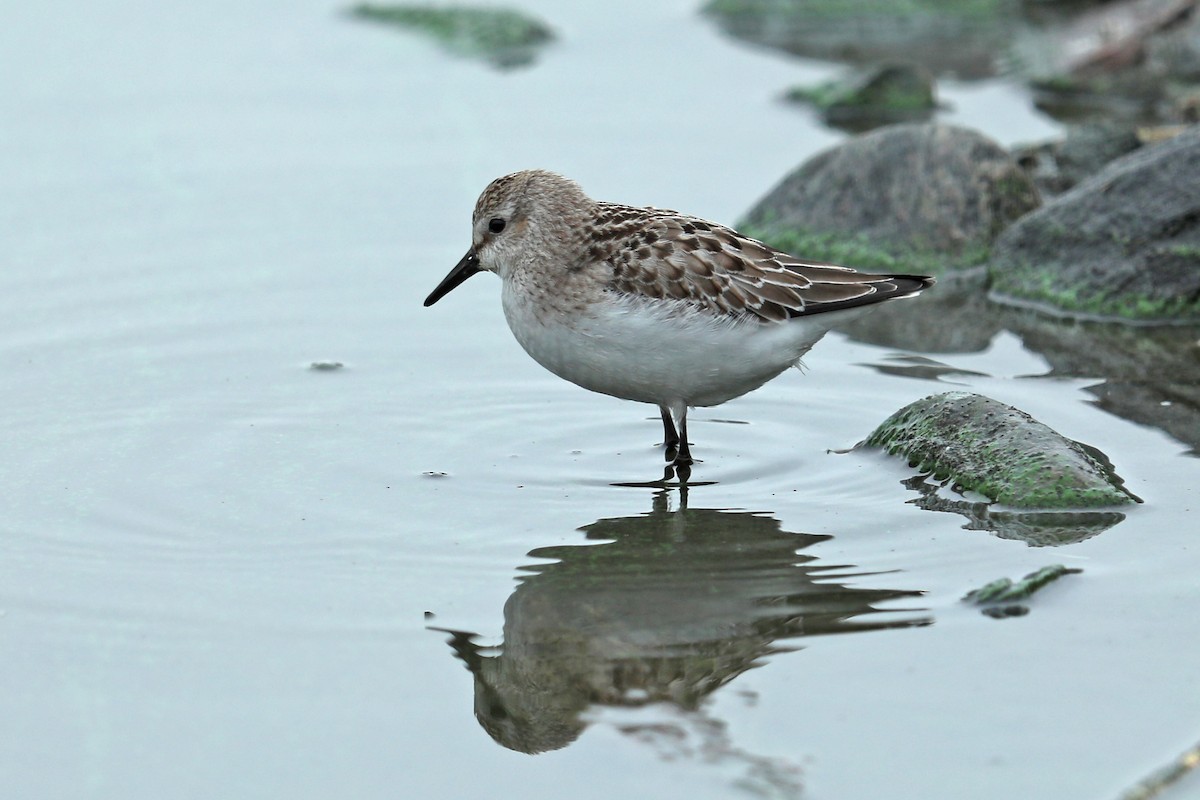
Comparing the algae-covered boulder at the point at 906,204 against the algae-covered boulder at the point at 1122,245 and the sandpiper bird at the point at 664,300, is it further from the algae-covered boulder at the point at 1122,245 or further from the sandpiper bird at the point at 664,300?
the sandpiper bird at the point at 664,300

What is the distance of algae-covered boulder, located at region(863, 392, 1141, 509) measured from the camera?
7.23 metres

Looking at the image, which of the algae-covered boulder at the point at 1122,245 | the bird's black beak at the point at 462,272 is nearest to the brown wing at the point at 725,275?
the bird's black beak at the point at 462,272

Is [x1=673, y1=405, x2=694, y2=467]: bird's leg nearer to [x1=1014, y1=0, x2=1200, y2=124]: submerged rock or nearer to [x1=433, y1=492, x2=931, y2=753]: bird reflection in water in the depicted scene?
[x1=433, y1=492, x2=931, y2=753]: bird reflection in water

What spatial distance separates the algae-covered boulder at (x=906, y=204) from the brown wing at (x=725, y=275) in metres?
3.03

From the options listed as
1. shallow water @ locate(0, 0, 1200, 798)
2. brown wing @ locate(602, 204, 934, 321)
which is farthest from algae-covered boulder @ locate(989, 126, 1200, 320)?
brown wing @ locate(602, 204, 934, 321)

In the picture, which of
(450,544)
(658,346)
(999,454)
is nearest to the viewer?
(450,544)

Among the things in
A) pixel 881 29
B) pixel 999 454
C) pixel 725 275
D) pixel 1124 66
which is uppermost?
pixel 881 29

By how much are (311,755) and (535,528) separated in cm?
218

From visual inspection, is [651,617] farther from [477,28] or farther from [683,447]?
[477,28]

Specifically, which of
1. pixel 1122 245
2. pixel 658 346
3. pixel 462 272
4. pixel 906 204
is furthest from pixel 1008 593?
pixel 906 204

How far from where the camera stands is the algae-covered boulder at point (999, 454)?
23.7ft

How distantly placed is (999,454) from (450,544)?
257 cm

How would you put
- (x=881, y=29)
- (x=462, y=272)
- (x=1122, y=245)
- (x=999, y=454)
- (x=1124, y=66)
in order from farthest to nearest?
(x=881, y=29)
(x=1124, y=66)
(x=1122, y=245)
(x=462, y=272)
(x=999, y=454)

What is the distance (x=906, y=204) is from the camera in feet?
37.0
